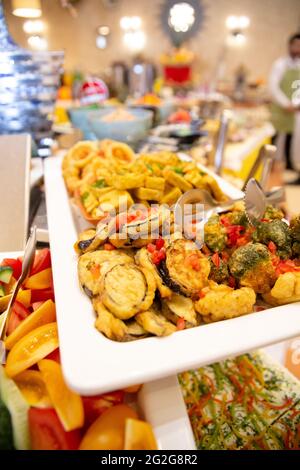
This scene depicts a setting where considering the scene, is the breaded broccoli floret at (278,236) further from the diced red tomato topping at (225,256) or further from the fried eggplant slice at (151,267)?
the fried eggplant slice at (151,267)

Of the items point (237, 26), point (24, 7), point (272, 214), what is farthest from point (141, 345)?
point (237, 26)

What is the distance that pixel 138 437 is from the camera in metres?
0.74

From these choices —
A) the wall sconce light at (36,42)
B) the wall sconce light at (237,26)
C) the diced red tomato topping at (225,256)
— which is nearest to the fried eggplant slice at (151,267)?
the diced red tomato topping at (225,256)

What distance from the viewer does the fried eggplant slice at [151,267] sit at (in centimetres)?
92

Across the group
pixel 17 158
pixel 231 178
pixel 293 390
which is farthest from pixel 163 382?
pixel 231 178

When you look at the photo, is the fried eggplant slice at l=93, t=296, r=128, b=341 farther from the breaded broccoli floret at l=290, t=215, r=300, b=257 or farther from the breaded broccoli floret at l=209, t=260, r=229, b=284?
the breaded broccoli floret at l=290, t=215, r=300, b=257

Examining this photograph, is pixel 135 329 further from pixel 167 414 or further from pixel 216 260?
pixel 216 260

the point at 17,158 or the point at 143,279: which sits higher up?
the point at 17,158

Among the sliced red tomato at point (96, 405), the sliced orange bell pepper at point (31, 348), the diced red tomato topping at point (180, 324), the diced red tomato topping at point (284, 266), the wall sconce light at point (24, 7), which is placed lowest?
the sliced red tomato at point (96, 405)

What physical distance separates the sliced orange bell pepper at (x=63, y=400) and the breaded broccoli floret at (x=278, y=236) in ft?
2.19

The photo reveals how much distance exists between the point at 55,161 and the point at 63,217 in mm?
803

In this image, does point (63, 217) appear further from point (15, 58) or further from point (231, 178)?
point (231, 178)

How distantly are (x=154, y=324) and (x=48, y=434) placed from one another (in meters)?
0.31

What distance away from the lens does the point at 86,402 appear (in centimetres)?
85
